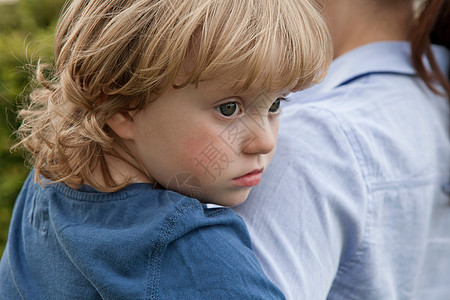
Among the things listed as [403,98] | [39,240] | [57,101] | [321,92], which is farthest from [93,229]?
[403,98]

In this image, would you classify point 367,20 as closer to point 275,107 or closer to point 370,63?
point 370,63

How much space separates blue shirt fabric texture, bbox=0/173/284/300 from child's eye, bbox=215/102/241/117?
0.69 ft

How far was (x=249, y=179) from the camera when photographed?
1246 mm

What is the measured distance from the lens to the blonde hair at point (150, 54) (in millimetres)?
1102

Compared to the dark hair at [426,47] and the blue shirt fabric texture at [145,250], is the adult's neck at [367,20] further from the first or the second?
the blue shirt fabric texture at [145,250]

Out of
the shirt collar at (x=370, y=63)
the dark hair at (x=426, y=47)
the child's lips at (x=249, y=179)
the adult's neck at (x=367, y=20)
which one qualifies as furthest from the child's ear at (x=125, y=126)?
the dark hair at (x=426, y=47)

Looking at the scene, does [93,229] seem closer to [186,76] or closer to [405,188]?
[186,76]

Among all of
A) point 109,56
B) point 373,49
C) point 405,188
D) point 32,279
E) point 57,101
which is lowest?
point 405,188

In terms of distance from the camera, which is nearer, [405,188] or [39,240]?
[39,240]

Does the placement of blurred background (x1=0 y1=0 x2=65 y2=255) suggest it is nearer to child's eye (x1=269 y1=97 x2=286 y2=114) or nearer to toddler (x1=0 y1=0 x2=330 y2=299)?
toddler (x1=0 y1=0 x2=330 y2=299)

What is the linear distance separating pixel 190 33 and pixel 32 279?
76cm

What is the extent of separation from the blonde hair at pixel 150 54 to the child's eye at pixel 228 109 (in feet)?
0.22

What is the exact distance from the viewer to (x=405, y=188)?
1503mm

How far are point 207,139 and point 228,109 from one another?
0.08m
